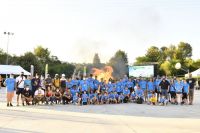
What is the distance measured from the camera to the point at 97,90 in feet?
76.6

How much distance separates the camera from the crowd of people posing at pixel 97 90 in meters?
21.1

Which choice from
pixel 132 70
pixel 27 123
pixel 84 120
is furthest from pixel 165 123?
pixel 132 70

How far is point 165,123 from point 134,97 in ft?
36.3

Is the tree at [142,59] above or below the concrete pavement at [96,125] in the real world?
above

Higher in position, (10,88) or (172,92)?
(10,88)

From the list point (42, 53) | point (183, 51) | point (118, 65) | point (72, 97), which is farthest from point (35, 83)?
point (183, 51)

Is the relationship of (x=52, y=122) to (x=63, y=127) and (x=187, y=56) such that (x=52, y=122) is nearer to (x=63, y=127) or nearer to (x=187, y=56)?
(x=63, y=127)

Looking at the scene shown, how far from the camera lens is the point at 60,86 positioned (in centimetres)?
2262

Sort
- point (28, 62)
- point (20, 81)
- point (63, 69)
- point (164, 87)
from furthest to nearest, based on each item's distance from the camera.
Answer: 1. point (63, 69)
2. point (28, 62)
3. point (164, 87)
4. point (20, 81)

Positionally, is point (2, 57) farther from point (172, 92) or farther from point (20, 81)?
point (20, 81)

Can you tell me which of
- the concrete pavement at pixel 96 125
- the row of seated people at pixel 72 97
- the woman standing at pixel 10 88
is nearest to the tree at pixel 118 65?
the row of seated people at pixel 72 97

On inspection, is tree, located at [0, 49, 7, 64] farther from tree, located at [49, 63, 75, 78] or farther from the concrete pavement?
the concrete pavement

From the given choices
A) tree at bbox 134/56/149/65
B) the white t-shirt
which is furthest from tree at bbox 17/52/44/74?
the white t-shirt

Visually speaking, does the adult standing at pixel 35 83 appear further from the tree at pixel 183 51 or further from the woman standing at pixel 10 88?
the tree at pixel 183 51
